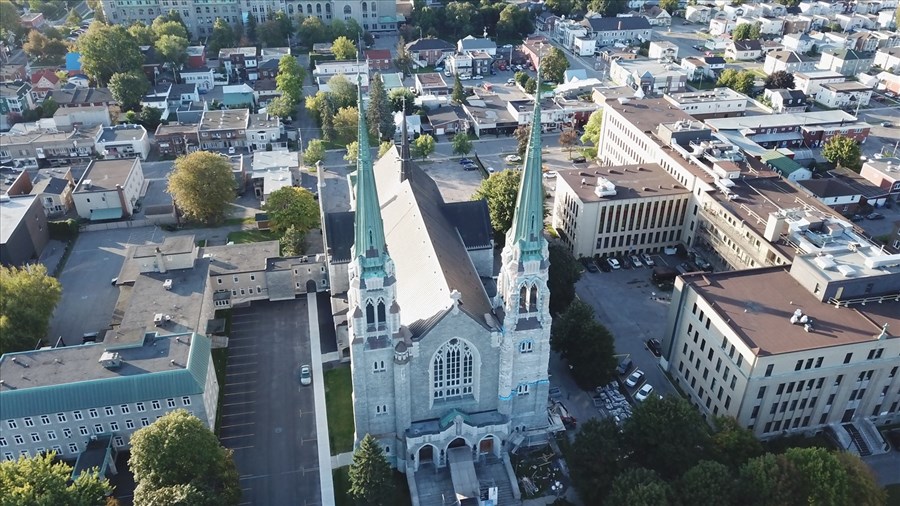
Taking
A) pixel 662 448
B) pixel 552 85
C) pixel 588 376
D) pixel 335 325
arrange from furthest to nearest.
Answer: pixel 552 85 → pixel 335 325 → pixel 588 376 → pixel 662 448

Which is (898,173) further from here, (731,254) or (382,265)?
(382,265)

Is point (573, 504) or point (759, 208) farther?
point (759, 208)

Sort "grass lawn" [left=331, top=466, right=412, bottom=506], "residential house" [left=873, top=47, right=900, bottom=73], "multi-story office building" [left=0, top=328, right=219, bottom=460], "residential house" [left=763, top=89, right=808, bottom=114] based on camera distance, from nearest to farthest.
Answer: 1. "grass lawn" [left=331, top=466, right=412, bottom=506]
2. "multi-story office building" [left=0, top=328, right=219, bottom=460]
3. "residential house" [left=763, top=89, right=808, bottom=114]
4. "residential house" [left=873, top=47, right=900, bottom=73]

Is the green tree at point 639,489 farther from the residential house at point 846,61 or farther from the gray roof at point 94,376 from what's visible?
the residential house at point 846,61

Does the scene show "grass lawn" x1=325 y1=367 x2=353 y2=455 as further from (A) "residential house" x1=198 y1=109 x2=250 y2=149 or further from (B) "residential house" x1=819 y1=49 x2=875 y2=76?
(B) "residential house" x1=819 y1=49 x2=875 y2=76

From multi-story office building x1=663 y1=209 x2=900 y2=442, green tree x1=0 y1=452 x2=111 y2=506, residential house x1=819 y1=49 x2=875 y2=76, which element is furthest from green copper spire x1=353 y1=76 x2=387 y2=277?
residential house x1=819 y1=49 x2=875 y2=76

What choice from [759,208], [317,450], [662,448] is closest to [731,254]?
[759,208]

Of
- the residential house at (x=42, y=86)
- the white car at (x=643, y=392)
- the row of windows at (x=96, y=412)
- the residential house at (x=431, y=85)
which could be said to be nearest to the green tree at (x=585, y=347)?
the white car at (x=643, y=392)
